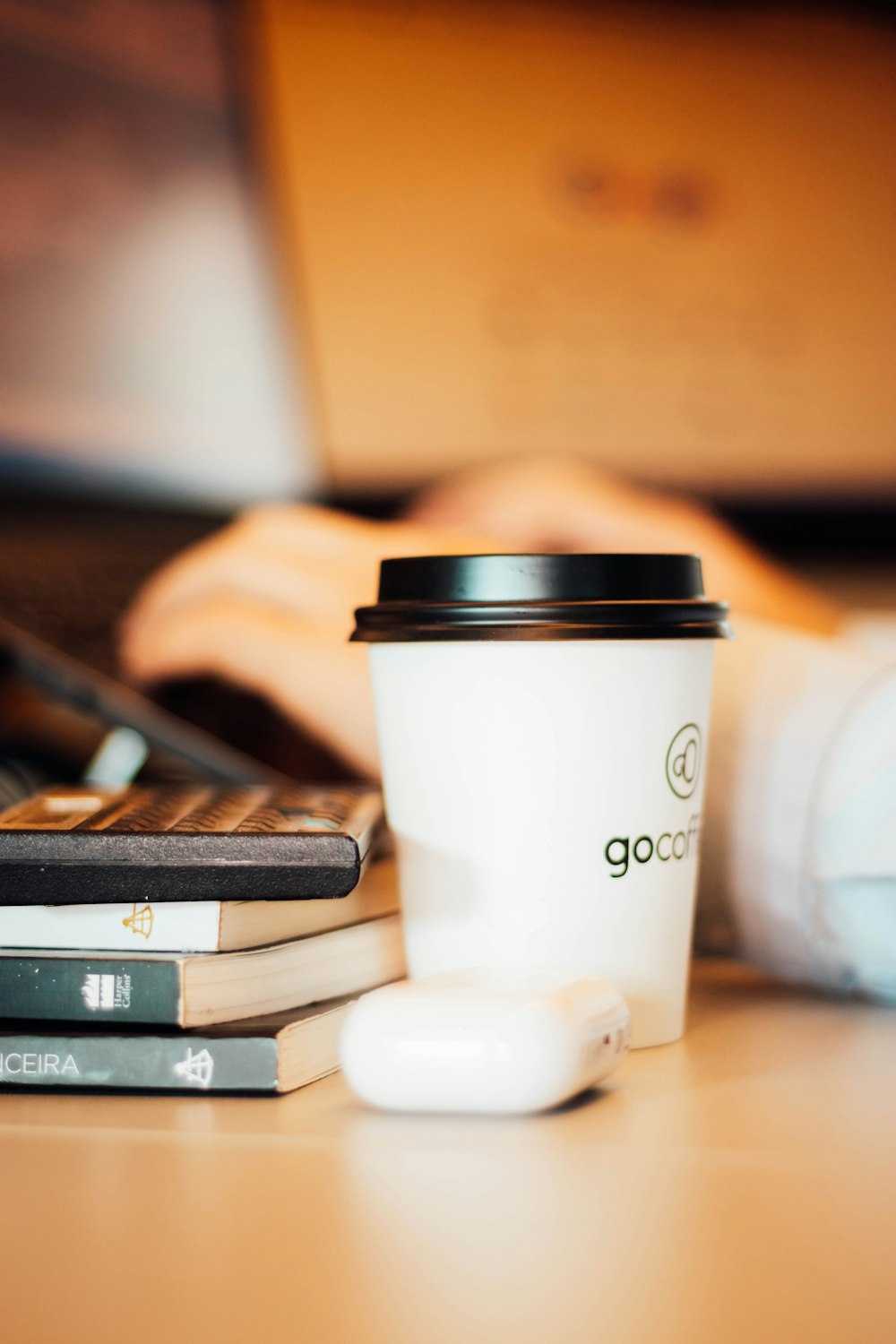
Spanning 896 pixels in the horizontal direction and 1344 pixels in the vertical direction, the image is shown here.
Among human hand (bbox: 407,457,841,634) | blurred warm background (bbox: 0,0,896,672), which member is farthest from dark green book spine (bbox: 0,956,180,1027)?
human hand (bbox: 407,457,841,634)

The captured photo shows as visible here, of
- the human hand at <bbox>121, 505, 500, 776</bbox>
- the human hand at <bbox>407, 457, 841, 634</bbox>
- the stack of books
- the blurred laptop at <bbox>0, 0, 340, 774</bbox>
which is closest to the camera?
the stack of books

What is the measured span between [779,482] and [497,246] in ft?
1.51

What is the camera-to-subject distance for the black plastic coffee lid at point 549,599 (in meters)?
0.36

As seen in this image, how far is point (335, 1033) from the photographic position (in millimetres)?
386

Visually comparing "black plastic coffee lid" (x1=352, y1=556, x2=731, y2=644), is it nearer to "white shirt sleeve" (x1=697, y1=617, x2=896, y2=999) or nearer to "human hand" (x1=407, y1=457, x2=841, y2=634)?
"white shirt sleeve" (x1=697, y1=617, x2=896, y2=999)

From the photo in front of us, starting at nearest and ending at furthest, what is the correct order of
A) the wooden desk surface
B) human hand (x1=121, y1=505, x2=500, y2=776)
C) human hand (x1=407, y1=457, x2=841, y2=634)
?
the wooden desk surface
human hand (x1=121, y1=505, x2=500, y2=776)
human hand (x1=407, y1=457, x2=841, y2=634)

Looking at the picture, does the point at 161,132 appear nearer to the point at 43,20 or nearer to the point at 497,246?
the point at 43,20

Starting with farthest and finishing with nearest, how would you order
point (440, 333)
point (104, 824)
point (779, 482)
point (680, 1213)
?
point (779, 482) < point (440, 333) < point (104, 824) < point (680, 1213)

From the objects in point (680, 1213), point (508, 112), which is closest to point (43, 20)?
point (508, 112)

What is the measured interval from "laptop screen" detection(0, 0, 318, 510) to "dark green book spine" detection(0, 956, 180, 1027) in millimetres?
550

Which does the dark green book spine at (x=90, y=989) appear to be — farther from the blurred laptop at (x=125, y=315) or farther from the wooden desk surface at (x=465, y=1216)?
the blurred laptop at (x=125, y=315)

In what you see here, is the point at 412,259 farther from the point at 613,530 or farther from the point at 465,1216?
the point at 465,1216

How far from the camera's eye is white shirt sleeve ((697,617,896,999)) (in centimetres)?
43

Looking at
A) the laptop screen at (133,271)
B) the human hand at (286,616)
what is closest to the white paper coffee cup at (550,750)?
the human hand at (286,616)
